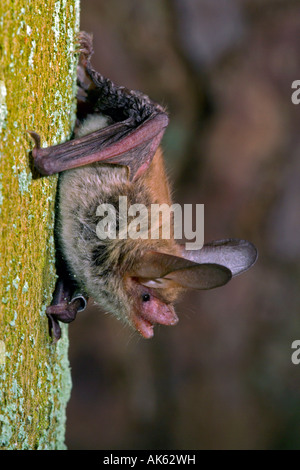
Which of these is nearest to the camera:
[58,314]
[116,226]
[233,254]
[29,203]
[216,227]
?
[29,203]

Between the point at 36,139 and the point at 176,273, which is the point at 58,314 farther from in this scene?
the point at 36,139

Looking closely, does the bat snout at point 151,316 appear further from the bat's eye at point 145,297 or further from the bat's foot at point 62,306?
the bat's foot at point 62,306

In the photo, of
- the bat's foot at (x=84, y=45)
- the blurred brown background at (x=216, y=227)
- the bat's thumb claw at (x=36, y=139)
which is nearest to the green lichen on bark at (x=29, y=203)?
the bat's thumb claw at (x=36, y=139)

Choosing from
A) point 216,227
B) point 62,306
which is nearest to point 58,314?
point 62,306

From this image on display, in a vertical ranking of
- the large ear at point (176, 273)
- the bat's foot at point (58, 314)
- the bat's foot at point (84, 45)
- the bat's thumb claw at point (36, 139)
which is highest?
the bat's foot at point (84, 45)

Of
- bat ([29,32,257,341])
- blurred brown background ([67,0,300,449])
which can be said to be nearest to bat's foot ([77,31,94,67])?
bat ([29,32,257,341])

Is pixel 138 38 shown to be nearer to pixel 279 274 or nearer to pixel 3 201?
pixel 279 274
